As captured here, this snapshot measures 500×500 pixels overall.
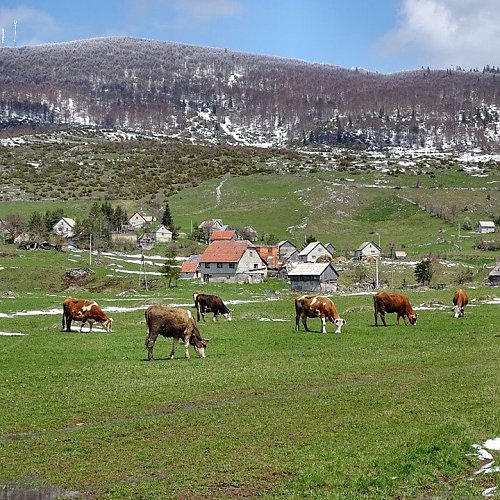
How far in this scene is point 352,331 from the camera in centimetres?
3622

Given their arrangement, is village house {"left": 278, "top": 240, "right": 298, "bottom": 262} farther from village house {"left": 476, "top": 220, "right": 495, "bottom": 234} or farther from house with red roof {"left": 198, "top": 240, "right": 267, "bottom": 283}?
village house {"left": 476, "top": 220, "right": 495, "bottom": 234}

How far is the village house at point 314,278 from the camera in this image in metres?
93.8

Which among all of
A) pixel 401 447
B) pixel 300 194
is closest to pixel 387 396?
pixel 401 447

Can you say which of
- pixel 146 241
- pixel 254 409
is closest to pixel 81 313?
pixel 254 409

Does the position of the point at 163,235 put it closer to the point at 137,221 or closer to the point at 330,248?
the point at 137,221

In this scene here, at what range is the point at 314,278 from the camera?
3703 inches

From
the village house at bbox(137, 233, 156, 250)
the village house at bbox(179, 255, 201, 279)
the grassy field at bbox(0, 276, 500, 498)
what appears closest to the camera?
the grassy field at bbox(0, 276, 500, 498)

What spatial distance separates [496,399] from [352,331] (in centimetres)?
1842

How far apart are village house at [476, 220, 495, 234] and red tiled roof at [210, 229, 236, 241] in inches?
2089

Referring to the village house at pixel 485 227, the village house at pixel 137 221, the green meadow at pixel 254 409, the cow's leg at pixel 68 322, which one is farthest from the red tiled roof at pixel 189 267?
the cow's leg at pixel 68 322

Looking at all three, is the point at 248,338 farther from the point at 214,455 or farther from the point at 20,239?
the point at 20,239

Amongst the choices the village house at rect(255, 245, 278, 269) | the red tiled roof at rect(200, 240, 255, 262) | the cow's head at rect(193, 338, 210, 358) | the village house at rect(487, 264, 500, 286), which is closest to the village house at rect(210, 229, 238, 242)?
the village house at rect(255, 245, 278, 269)

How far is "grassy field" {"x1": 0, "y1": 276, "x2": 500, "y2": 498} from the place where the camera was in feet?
40.0

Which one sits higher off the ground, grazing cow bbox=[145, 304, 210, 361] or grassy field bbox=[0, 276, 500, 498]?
grazing cow bbox=[145, 304, 210, 361]
